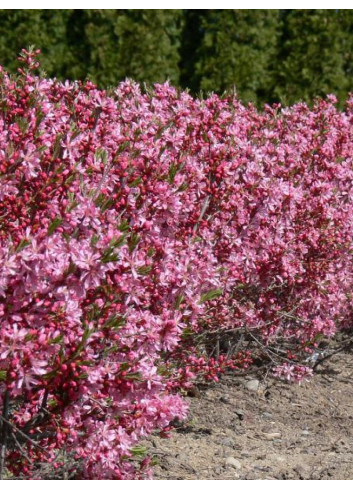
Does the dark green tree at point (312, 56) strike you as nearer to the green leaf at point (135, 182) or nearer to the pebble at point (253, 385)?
the pebble at point (253, 385)

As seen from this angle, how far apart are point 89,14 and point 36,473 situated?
9618 millimetres

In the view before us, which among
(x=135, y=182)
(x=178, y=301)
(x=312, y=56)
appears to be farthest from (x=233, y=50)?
(x=178, y=301)

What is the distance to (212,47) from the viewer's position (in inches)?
482

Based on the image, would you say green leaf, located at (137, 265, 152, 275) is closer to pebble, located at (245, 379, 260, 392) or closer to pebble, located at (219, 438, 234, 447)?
pebble, located at (219, 438, 234, 447)

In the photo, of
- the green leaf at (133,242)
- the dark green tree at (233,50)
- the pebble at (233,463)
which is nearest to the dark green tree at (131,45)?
the dark green tree at (233,50)

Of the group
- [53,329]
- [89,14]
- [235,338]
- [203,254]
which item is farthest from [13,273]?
[89,14]

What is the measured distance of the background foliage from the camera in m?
12.2

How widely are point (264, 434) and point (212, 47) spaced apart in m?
8.18

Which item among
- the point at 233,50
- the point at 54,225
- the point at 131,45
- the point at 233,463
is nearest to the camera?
the point at 54,225

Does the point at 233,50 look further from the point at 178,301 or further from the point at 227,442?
the point at 178,301

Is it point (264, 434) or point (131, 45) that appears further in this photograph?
point (131, 45)

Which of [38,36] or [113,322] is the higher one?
[38,36]

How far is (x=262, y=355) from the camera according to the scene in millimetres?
5922

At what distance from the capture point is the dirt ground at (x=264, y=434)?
445 cm
